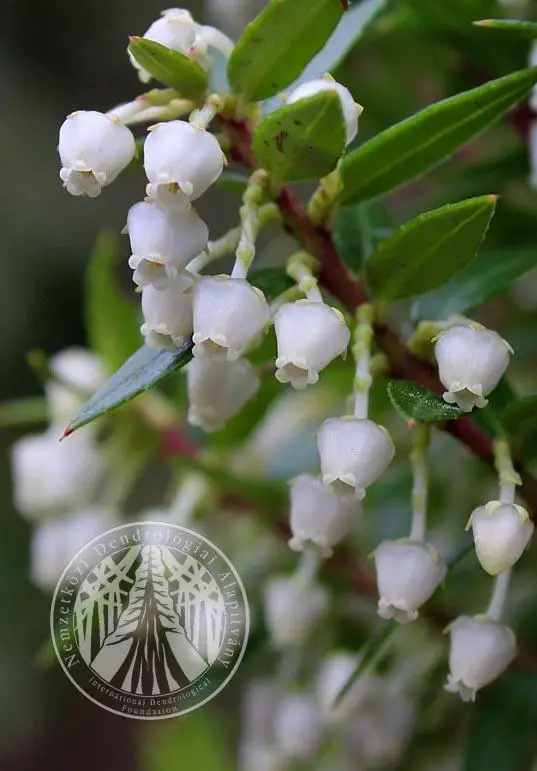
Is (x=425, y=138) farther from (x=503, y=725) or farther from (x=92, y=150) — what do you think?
(x=503, y=725)

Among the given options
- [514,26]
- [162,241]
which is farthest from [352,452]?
[514,26]

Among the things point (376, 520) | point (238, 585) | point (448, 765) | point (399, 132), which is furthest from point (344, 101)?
point (448, 765)

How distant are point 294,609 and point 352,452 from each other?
0.30 m

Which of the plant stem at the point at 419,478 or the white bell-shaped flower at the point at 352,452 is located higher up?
the white bell-shaped flower at the point at 352,452

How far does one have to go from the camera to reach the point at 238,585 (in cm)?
82

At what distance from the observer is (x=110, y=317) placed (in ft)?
3.06

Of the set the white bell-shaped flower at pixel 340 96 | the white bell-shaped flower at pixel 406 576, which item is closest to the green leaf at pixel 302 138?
the white bell-shaped flower at pixel 340 96

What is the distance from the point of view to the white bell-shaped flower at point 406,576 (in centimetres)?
53

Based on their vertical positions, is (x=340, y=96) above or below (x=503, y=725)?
above

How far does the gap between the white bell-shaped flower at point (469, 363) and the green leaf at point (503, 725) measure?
15.5 inches

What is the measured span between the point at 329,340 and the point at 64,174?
16 centimetres

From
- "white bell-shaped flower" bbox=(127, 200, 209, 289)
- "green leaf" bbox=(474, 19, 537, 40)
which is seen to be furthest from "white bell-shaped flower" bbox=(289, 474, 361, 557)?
"green leaf" bbox=(474, 19, 537, 40)

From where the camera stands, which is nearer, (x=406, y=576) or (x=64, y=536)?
(x=406, y=576)

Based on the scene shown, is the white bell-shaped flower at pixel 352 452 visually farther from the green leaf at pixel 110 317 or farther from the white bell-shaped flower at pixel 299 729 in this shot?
the green leaf at pixel 110 317
